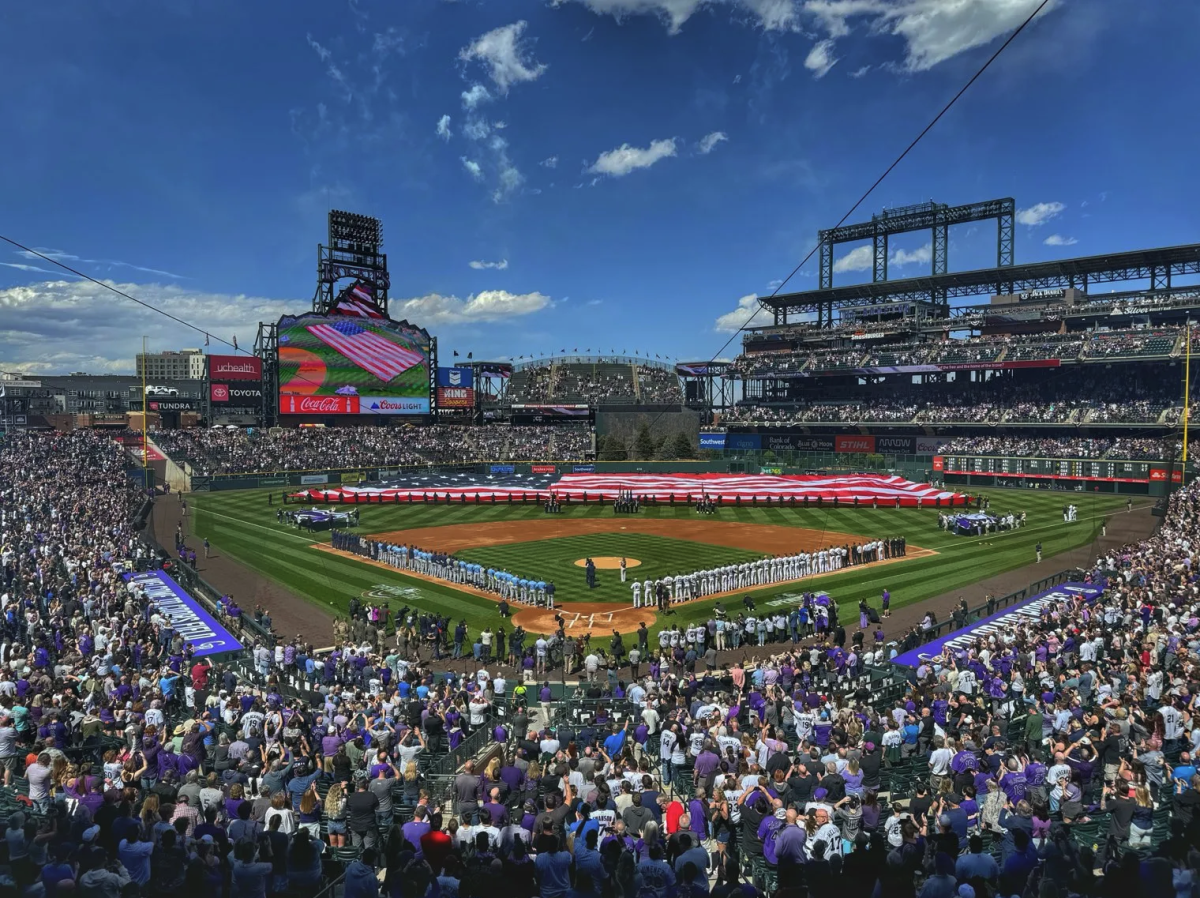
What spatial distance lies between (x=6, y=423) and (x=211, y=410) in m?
21.3

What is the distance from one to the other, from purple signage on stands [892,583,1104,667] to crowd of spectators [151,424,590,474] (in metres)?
59.0

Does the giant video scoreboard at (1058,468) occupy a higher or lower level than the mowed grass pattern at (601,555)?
higher

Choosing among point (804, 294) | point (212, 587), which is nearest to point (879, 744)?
point (212, 587)

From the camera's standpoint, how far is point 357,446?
75.5 meters

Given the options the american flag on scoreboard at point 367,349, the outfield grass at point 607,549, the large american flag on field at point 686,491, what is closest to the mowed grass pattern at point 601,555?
the outfield grass at point 607,549

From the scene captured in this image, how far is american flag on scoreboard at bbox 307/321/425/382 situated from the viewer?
76.4m

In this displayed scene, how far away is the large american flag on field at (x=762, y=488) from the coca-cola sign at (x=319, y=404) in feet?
98.6

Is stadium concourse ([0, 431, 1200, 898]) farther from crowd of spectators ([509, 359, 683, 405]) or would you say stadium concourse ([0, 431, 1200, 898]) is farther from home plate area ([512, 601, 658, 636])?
crowd of spectators ([509, 359, 683, 405])

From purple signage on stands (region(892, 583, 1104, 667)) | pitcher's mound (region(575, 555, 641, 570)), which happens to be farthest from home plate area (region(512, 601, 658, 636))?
purple signage on stands (region(892, 583, 1104, 667))

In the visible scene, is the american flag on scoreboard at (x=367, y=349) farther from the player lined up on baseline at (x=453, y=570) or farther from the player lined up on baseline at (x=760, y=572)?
the player lined up on baseline at (x=760, y=572)

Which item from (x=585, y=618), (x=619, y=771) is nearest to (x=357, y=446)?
(x=585, y=618)

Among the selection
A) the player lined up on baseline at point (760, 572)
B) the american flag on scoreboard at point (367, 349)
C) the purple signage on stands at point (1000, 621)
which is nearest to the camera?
the purple signage on stands at point (1000, 621)

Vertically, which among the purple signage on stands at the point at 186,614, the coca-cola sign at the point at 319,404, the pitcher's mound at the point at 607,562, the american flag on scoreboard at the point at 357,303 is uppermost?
the american flag on scoreboard at the point at 357,303

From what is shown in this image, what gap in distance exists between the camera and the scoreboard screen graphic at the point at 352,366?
75250 mm
